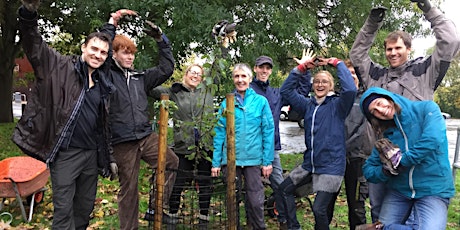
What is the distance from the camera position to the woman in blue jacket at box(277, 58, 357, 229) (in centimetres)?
344

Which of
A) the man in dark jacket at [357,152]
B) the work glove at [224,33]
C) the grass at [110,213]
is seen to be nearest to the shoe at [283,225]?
the grass at [110,213]

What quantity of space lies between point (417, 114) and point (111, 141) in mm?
2382

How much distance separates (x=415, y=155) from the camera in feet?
8.66

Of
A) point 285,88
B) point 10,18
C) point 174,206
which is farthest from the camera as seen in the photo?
point 10,18

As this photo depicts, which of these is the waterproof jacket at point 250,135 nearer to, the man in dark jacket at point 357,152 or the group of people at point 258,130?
the group of people at point 258,130

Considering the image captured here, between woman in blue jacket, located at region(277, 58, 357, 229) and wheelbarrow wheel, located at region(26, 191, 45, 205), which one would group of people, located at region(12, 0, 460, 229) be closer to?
woman in blue jacket, located at region(277, 58, 357, 229)

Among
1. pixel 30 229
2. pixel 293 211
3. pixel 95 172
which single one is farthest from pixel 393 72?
pixel 30 229

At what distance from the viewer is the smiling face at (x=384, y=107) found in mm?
2777

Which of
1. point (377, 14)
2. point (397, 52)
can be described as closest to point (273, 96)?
point (377, 14)

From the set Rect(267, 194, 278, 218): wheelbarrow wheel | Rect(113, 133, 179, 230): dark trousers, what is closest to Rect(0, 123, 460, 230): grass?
Rect(267, 194, 278, 218): wheelbarrow wheel

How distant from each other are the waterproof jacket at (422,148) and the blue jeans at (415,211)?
6 cm

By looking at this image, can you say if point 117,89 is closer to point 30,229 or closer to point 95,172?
point 95,172

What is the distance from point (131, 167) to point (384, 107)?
7.14 feet

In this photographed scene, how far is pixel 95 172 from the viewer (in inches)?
124
